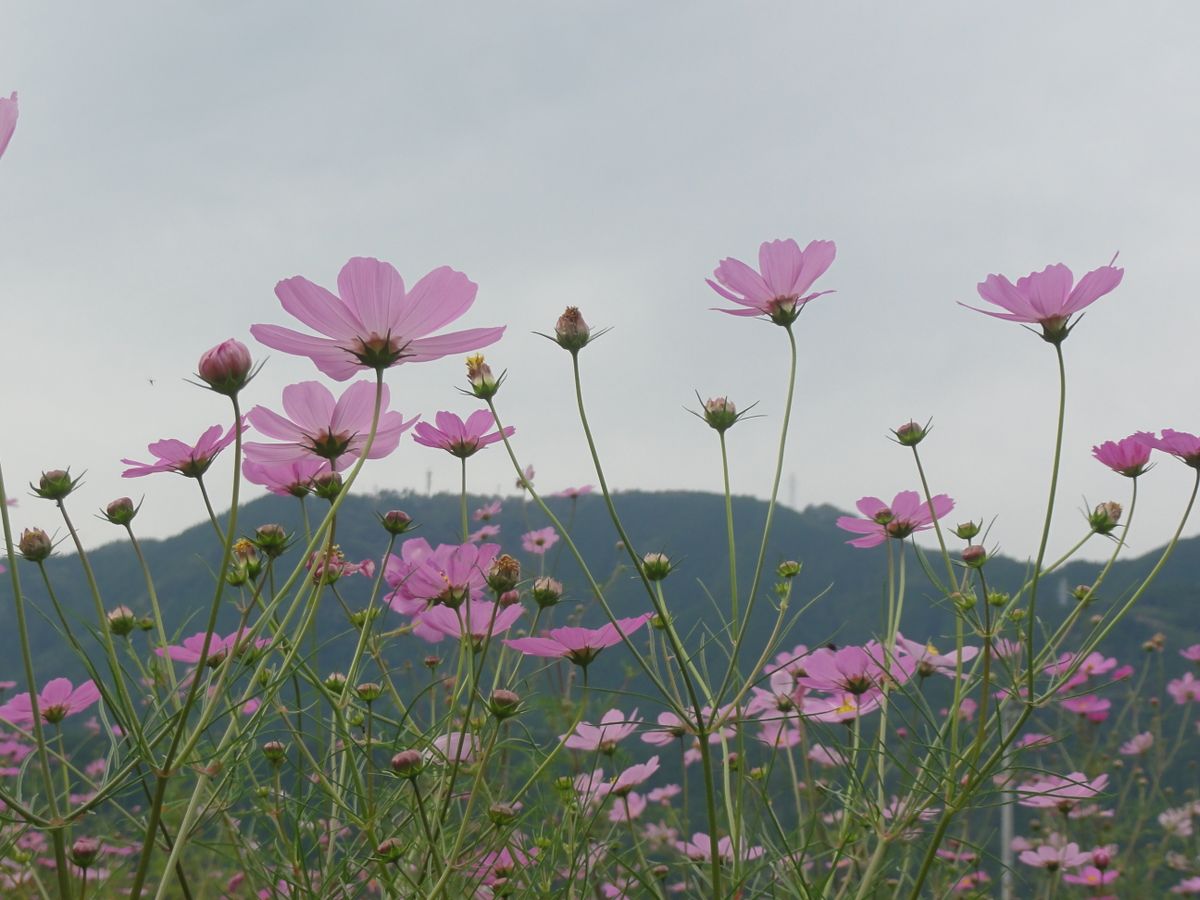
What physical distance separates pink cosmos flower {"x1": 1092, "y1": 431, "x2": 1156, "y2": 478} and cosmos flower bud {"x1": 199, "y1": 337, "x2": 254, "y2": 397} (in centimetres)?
104

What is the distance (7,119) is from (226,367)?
0.19 m

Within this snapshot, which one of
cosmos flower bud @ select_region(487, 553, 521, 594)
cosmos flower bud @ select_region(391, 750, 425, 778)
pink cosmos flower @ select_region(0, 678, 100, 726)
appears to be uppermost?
cosmos flower bud @ select_region(487, 553, 521, 594)

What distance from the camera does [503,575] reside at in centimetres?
91

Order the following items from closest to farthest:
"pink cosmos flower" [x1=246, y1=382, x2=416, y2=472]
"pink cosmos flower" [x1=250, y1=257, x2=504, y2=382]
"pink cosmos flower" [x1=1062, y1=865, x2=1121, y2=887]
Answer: "pink cosmos flower" [x1=250, y1=257, x2=504, y2=382] → "pink cosmos flower" [x1=246, y1=382, x2=416, y2=472] → "pink cosmos flower" [x1=1062, y1=865, x2=1121, y2=887]

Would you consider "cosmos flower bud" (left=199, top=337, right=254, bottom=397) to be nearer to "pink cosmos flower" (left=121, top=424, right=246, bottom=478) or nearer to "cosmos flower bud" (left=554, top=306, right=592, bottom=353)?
"pink cosmos flower" (left=121, top=424, right=246, bottom=478)

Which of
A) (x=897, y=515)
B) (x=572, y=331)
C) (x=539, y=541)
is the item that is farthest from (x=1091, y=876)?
(x=572, y=331)

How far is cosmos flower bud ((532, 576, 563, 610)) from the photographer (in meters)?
1.00

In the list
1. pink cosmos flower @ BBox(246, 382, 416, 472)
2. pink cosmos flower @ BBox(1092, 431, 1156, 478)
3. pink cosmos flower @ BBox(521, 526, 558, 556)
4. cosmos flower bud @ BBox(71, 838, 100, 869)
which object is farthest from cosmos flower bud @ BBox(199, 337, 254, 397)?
pink cosmos flower @ BBox(521, 526, 558, 556)

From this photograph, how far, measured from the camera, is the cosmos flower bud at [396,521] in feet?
3.48

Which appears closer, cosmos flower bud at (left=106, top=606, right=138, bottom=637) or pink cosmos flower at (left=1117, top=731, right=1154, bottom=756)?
cosmos flower bud at (left=106, top=606, right=138, bottom=637)

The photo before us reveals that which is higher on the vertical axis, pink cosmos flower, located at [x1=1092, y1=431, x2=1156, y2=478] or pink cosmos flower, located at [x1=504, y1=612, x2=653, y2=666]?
pink cosmos flower, located at [x1=1092, y1=431, x2=1156, y2=478]

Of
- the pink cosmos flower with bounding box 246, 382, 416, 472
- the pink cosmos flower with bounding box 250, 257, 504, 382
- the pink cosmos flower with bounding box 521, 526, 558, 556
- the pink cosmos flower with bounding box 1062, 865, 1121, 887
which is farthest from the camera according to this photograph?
the pink cosmos flower with bounding box 521, 526, 558, 556

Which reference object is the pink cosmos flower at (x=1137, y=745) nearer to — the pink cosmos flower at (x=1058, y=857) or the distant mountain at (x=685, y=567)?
the pink cosmos flower at (x=1058, y=857)

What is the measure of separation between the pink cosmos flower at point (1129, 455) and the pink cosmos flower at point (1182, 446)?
0.19 feet
